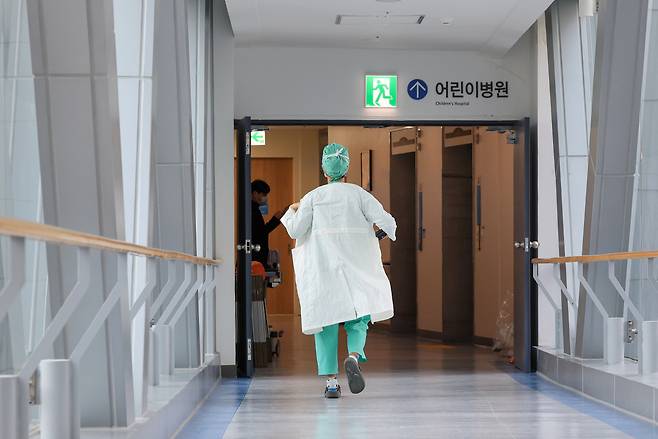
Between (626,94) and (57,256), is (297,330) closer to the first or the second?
(626,94)

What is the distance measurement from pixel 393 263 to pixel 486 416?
7.61m

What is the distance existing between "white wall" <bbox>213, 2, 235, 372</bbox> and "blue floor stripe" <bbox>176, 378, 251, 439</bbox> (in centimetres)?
46

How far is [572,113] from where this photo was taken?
8.35 metres

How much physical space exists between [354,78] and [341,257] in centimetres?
242

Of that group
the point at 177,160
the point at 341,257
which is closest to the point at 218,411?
the point at 341,257

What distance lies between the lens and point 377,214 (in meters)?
7.01

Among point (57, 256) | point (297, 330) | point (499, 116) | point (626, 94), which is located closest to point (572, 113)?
point (499, 116)

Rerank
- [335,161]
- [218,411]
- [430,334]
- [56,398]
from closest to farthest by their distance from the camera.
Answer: [56,398], [218,411], [335,161], [430,334]

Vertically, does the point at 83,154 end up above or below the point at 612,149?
below

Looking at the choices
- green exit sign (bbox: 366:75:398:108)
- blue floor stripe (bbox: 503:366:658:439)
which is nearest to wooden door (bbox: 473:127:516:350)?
green exit sign (bbox: 366:75:398:108)

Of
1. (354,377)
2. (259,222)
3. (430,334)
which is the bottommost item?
(430,334)

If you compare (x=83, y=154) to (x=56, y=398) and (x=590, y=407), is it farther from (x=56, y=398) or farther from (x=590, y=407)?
(x=590, y=407)

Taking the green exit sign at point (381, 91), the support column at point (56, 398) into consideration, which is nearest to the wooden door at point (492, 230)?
the green exit sign at point (381, 91)

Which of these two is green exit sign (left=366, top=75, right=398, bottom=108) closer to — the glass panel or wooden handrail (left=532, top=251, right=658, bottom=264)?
wooden handrail (left=532, top=251, right=658, bottom=264)
